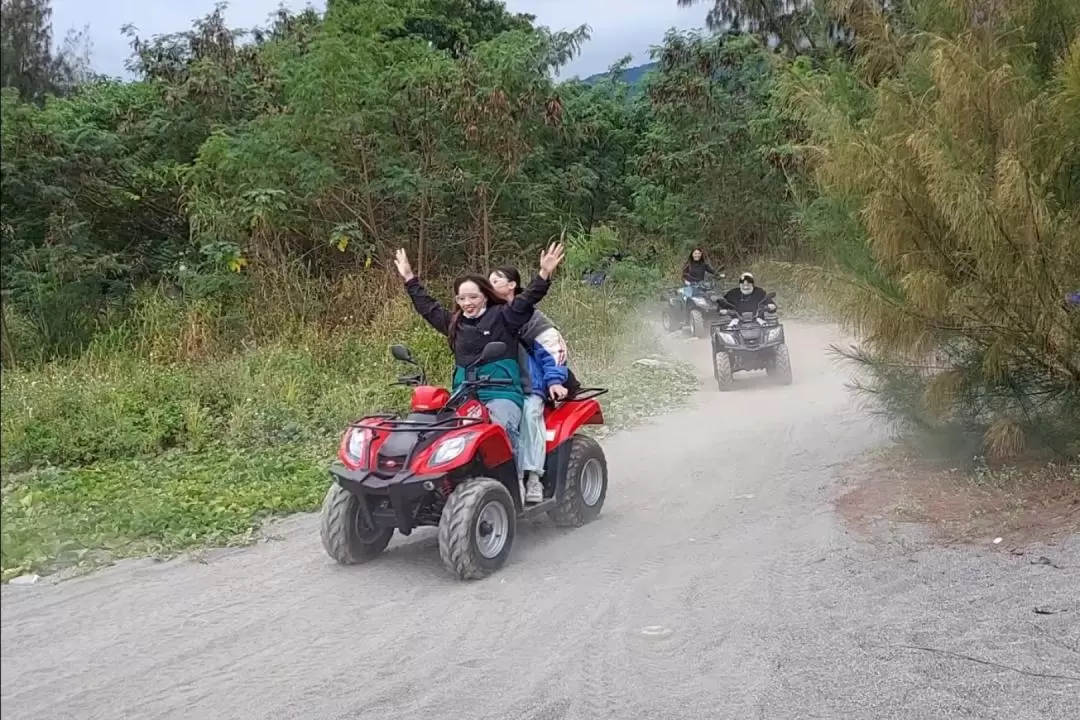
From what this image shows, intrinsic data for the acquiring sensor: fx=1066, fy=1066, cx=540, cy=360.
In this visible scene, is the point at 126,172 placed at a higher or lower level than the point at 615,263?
higher

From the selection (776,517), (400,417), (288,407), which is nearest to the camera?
(400,417)

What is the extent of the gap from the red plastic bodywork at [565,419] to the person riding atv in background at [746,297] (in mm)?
5892

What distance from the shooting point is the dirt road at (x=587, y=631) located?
11.8 ft

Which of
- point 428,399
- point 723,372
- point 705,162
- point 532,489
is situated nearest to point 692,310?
point 723,372

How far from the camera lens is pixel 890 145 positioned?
20.1 ft

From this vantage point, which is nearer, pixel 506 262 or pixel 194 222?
pixel 194 222

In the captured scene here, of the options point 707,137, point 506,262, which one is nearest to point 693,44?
point 707,137

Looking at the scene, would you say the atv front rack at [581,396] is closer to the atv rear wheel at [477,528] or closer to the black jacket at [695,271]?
the atv rear wheel at [477,528]

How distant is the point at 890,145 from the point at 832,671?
11.2ft

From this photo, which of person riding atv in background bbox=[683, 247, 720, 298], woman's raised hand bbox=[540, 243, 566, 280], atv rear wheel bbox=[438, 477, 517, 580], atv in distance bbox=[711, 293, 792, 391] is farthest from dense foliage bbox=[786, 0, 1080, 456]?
person riding atv in background bbox=[683, 247, 720, 298]

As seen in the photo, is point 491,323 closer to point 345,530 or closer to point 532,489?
point 532,489

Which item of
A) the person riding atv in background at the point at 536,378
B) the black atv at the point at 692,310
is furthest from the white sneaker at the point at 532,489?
the black atv at the point at 692,310

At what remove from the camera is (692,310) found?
50.3 feet

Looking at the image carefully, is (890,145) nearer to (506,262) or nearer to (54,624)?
(54,624)
